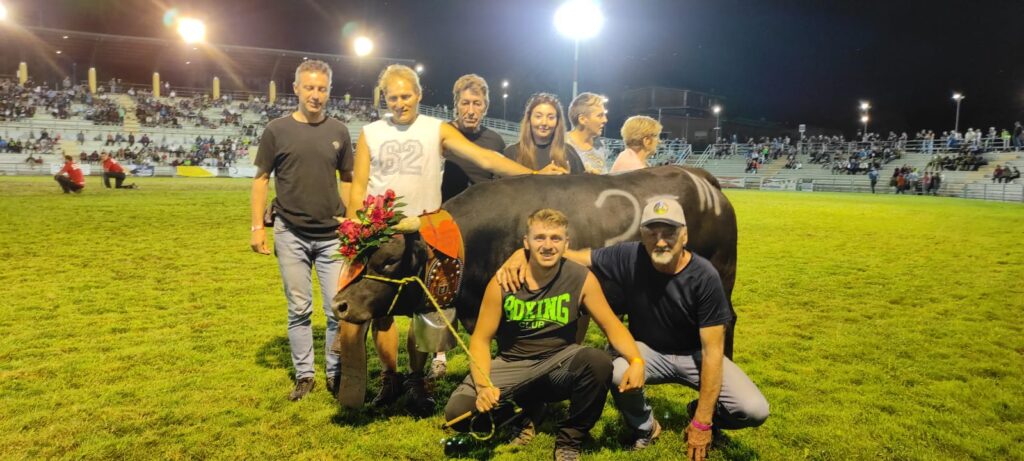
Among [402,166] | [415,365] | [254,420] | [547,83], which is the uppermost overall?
[547,83]

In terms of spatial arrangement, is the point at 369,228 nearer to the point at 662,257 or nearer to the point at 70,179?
the point at 662,257

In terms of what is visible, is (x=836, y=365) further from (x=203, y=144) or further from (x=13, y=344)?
(x=203, y=144)

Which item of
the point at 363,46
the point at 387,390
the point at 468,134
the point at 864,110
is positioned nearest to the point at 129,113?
the point at 363,46

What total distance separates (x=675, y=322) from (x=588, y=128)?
101 inches

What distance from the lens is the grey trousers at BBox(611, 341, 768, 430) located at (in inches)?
134

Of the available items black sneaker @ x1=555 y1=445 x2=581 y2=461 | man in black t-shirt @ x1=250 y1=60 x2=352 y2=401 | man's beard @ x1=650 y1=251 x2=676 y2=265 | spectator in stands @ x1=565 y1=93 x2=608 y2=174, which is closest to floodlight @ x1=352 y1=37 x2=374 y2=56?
spectator in stands @ x1=565 y1=93 x2=608 y2=174

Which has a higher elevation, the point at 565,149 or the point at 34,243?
the point at 565,149

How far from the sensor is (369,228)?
339cm

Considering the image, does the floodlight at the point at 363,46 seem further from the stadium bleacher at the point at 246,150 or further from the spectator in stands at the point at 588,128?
the spectator in stands at the point at 588,128

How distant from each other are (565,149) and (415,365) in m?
2.15

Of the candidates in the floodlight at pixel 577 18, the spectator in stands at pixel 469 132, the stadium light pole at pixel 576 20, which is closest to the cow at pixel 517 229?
the spectator in stands at pixel 469 132

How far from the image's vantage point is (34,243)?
428 inches

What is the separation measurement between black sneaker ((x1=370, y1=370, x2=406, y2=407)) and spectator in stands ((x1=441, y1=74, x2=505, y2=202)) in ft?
4.76

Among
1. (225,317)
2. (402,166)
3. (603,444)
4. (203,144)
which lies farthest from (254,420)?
(203,144)
